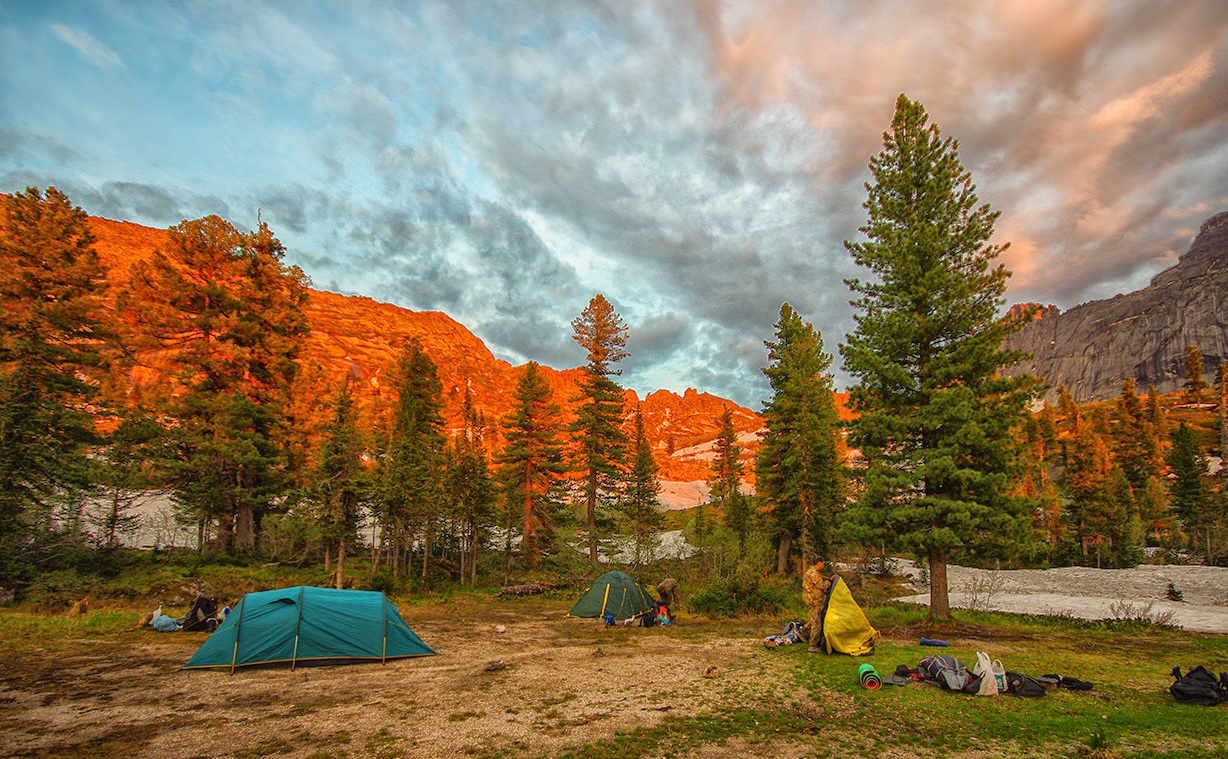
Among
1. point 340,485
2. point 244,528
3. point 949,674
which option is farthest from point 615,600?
point 244,528

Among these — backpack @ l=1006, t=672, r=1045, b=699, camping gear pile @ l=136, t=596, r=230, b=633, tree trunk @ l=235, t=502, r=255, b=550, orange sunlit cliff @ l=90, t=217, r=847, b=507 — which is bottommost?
camping gear pile @ l=136, t=596, r=230, b=633

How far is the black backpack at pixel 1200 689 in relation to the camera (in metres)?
8.64

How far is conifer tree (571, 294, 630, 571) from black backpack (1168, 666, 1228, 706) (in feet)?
91.4

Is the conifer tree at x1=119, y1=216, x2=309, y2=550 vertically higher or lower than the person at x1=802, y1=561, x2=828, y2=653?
higher

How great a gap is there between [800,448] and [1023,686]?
1790 cm

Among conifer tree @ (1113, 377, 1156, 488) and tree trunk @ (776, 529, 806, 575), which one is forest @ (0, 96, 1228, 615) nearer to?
tree trunk @ (776, 529, 806, 575)

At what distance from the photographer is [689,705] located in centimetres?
909

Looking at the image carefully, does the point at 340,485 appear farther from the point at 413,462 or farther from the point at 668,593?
the point at 668,593

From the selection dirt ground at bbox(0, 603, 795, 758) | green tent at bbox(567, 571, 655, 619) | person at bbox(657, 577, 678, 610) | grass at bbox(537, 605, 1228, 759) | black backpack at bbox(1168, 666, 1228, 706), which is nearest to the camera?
grass at bbox(537, 605, 1228, 759)

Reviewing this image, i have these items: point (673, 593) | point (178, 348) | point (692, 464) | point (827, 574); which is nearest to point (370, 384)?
point (692, 464)

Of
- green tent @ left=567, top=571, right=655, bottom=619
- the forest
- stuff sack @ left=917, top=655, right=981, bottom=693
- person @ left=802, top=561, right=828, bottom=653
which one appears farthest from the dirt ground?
the forest

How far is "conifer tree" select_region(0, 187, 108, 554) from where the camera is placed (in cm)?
1789

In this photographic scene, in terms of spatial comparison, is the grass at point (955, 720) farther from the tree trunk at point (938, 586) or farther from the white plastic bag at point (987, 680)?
the tree trunk at point (938, 586)

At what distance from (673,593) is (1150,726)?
1548 cm
